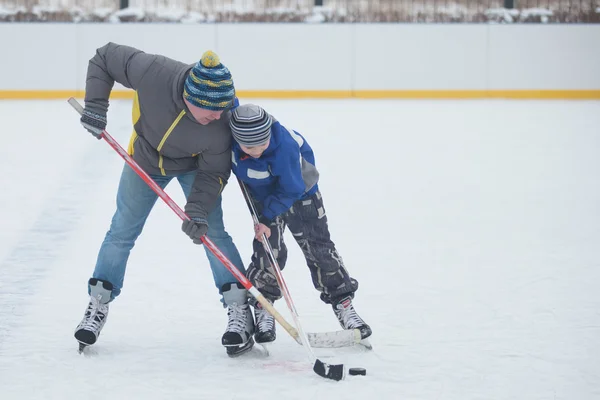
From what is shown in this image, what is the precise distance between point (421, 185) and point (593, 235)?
4.24 feet

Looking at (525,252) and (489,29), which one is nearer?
(525,252)

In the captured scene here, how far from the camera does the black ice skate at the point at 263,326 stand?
3.00 meters

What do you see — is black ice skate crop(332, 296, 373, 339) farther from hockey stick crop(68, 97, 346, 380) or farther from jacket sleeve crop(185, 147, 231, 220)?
jacket sleeve crop(185, 147, 231, 220)

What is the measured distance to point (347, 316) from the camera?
3.03m

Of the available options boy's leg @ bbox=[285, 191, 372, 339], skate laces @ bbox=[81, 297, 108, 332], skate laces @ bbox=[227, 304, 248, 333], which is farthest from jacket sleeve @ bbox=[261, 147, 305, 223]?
skate laces @ bbox=[81, 297, 108, 332]

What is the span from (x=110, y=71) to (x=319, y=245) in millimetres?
786

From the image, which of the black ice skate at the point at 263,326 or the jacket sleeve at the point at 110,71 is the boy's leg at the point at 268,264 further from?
the jacket sleeve at the point at 110,71

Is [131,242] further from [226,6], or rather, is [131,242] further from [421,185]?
[226,6]

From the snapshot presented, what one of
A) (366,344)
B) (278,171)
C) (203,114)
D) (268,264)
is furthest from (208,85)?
(366,344)

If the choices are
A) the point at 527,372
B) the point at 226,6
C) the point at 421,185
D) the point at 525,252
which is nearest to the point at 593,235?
the point at 525,252

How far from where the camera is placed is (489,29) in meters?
9.41

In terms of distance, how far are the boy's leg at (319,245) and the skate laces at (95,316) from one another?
60cm

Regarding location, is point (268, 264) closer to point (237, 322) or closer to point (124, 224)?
point (237, 322)

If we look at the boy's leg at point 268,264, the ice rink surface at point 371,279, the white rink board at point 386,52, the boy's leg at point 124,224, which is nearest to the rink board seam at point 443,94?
the white rink board at point 386,52
